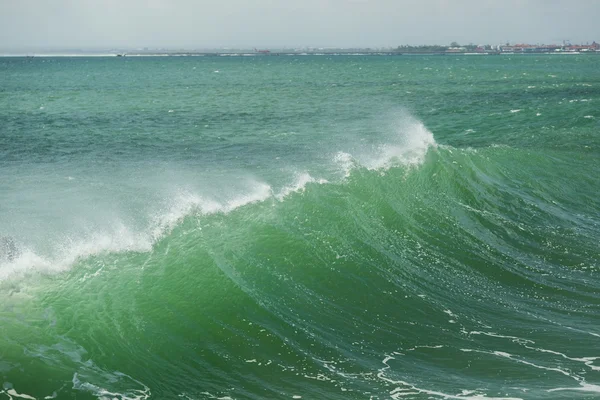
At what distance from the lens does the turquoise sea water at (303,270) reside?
1167 cm

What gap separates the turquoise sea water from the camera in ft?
38.3

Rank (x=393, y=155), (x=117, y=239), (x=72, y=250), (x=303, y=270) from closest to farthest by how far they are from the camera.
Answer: (x=303, y=270), (x=72, y=250), (x=117, y=239), (x=393, y=155)

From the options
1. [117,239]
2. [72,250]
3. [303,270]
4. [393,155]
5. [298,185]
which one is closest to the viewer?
[303,270]

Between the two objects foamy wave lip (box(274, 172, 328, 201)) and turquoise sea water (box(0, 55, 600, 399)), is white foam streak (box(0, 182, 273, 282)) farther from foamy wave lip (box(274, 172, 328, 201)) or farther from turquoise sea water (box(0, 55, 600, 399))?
foamy wave lip (box(274, 172, 328, 201))

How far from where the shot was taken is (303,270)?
54.1ft

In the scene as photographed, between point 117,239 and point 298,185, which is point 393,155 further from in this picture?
point 117,239

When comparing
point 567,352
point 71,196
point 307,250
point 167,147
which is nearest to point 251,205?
point 307,250

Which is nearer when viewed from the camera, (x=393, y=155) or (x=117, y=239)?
(x=117, y=239)

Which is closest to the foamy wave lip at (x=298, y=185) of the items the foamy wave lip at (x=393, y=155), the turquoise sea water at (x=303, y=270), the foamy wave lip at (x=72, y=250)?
the turquoise sea water at (x=303, y=270)

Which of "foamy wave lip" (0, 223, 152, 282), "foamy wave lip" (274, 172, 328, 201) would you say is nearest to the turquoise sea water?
"foamy wave lip" (0, 223, 152, 282)

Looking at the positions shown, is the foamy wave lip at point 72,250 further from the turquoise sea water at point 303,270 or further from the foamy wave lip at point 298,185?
the foamy wave lip at point 298,185

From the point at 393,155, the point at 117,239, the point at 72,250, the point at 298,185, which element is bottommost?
the point at 72,250

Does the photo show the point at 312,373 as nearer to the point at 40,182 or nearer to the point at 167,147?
the point at 40,182

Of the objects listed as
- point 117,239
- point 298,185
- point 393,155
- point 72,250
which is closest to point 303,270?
point 117,239
